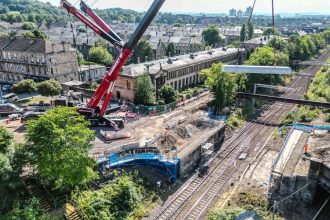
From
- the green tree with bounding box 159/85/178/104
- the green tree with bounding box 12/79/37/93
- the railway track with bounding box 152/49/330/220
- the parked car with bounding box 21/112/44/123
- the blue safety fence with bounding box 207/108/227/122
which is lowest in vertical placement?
the railway track with bounding box 152/49/330/220

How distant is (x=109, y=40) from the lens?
38688mm

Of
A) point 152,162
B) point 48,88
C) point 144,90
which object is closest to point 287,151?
point 152,162

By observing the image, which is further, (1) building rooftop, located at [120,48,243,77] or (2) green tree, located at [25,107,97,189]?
(1) building rooftop, located at [120,48,243,77]

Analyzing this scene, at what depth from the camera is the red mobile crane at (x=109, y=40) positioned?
114ft

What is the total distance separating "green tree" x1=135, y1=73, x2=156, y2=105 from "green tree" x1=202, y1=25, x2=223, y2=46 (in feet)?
261

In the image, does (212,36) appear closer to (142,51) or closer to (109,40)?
(142,51)

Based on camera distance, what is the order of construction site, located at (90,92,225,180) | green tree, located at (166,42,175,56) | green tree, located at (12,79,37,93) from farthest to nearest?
green tree, located at (166,42,175,56)
green tree, located at (12,79,37,93)
construction site, located at (90,92,225,180)

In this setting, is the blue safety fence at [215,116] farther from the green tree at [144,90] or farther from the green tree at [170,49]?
the green tree at [170,49]

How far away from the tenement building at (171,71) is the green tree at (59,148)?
27.2 m

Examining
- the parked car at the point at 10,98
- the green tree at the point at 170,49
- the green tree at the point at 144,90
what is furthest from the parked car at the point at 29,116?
the green tree at the point at 170,49

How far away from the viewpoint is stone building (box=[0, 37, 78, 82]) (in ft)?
202

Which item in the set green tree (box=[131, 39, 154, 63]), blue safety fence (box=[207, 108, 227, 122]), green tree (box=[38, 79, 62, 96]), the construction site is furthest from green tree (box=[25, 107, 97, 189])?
green tree (box=[131, 39, 154, 63])

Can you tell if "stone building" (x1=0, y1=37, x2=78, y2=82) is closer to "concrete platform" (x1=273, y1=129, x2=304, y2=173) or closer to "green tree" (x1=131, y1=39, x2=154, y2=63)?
"green tree" (x1=131, y1=39, x2=154, y2=63)

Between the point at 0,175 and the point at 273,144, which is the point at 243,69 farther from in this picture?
the point at 0,175
